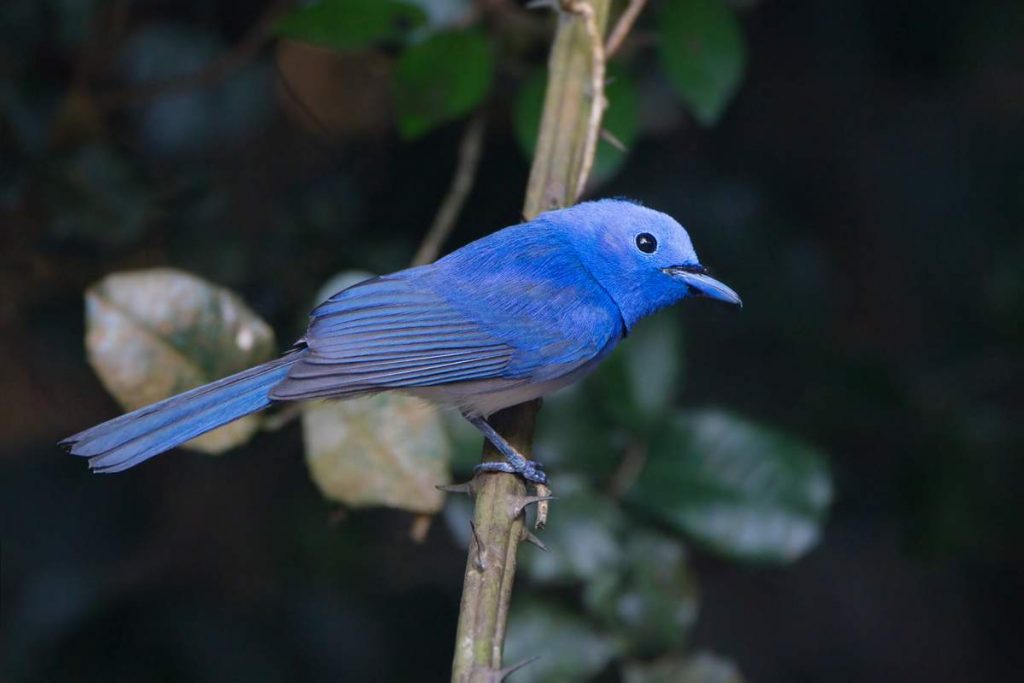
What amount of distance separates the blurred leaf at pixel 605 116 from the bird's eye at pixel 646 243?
7.5 inches

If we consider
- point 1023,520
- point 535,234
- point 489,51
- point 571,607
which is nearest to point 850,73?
point 1023,520

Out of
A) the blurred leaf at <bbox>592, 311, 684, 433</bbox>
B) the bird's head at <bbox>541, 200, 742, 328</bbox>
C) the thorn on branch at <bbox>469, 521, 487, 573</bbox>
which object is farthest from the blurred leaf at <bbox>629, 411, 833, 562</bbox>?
the thorn on branch at <bbox>469, 521, 487, 573</bbox>

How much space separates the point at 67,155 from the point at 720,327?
6.71 feet

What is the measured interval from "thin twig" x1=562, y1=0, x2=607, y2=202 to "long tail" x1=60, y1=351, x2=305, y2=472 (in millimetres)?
768

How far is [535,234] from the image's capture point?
2.70m

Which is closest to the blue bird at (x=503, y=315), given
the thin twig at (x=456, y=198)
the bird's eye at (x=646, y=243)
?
the bird's eye at (x=646, y=243)

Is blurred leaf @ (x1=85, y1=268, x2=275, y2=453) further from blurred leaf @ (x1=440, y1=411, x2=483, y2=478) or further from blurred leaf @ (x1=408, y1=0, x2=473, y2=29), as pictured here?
blurred leaf @ (x1=408, y1=0, x2=473, y2=29)

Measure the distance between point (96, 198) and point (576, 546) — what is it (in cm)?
163

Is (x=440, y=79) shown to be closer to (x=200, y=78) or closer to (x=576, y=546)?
(x=200, y=78)

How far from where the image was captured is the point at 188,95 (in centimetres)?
376

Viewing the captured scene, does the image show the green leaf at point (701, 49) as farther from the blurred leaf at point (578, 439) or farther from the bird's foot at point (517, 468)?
the bird's foot at point (517, 468)

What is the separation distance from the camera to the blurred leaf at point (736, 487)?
292cm

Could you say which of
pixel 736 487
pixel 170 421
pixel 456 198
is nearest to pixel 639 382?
pixel 736 487

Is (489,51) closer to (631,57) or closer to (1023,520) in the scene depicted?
(631,57)
